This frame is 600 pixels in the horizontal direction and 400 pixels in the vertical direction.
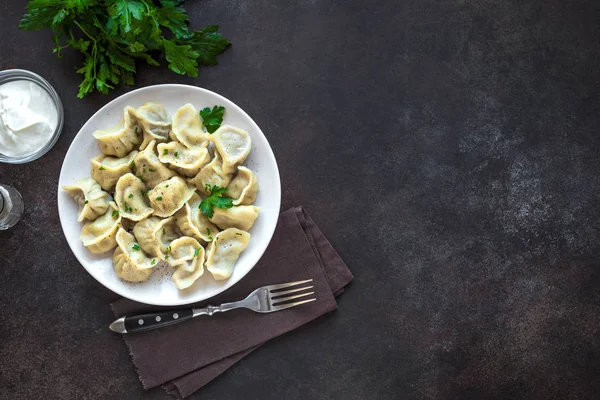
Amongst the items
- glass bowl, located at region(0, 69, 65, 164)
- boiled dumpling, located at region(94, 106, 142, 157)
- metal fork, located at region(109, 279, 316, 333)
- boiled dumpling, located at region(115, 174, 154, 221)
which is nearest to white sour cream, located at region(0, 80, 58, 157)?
glass bowl, located at region(0, 69, 65, 164)

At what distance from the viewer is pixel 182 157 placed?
127 inches

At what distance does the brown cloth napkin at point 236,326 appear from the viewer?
3.45 metres

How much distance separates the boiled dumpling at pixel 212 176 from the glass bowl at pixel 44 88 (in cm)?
86

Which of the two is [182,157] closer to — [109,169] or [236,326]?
[109,169]

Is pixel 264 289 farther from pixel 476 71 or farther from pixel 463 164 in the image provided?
pixel 476 71

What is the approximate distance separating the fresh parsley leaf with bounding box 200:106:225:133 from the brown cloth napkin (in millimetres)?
647

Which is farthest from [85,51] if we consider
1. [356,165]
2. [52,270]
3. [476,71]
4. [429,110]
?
[476,71]

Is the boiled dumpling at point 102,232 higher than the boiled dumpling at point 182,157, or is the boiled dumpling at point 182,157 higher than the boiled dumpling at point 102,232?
the boiled dumpling at point 182,157

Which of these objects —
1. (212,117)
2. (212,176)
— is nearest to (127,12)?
(212,117)

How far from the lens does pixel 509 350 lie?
11.6 feet

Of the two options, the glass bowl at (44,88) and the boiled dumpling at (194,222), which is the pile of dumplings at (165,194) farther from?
the glass bowl at (44,88)

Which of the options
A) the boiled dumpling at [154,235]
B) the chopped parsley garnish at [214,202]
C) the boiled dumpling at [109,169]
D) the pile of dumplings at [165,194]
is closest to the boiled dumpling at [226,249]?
the pile of dumplings at [165,194]

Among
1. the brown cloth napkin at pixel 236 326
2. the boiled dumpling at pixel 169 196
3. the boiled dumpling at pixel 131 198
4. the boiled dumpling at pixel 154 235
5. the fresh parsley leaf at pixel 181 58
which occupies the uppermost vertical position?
the fresh parsley leaf at pixel 181 58

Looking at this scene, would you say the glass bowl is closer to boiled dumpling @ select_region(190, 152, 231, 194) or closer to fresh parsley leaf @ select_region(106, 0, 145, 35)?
fresh parsley leaf @ select_region(106, 0, 145, 35)
